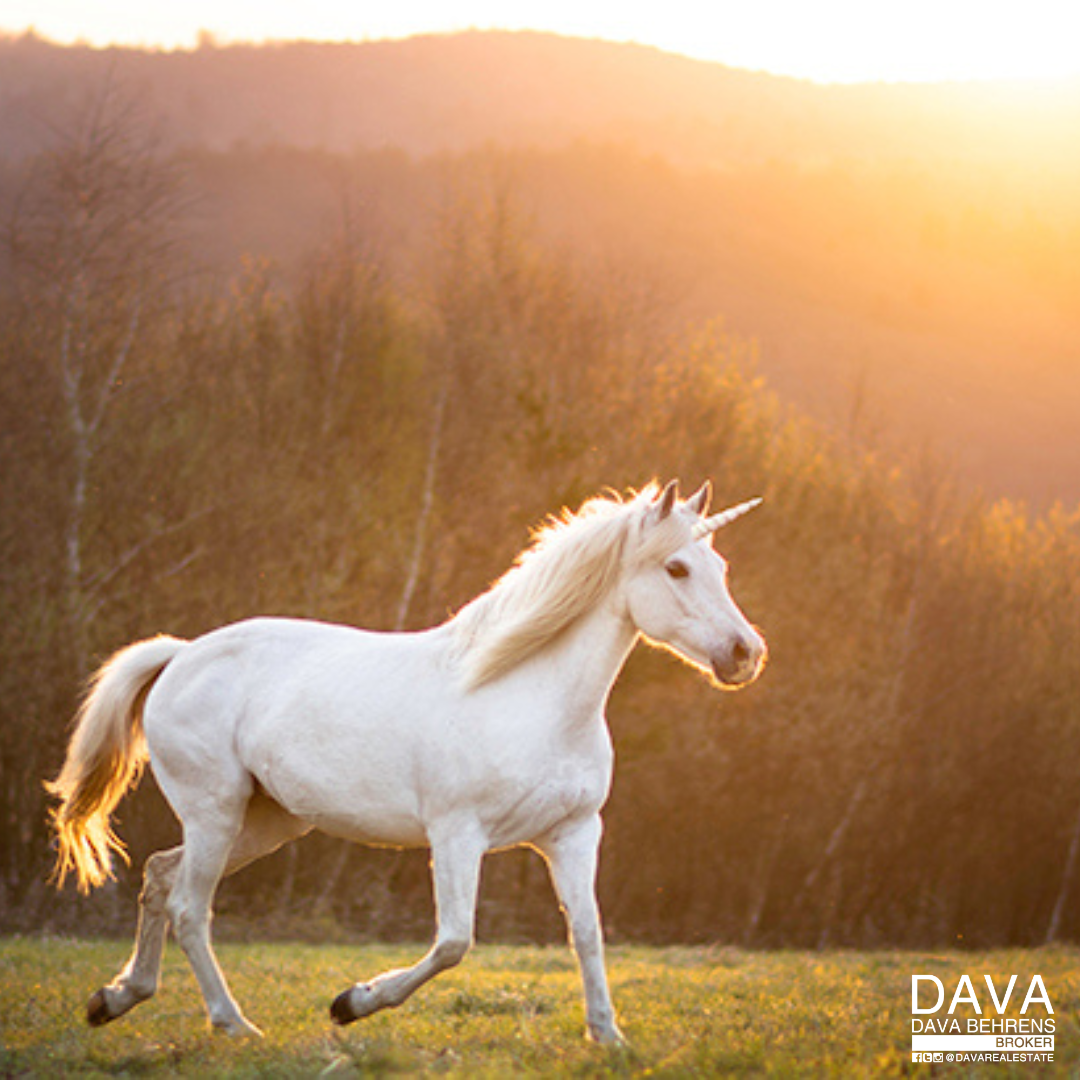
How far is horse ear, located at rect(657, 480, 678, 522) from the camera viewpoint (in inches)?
231

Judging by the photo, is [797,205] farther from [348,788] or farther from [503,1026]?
[348,788]

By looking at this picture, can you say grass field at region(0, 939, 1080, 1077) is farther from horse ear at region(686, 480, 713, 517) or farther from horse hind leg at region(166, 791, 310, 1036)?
horse ear at region(686, 480, 713, 517)

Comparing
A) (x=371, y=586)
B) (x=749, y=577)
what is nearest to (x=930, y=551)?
(x=749, y=577)

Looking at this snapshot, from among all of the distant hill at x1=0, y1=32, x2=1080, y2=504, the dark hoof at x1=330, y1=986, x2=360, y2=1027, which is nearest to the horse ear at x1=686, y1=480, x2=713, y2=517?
the dark hoof at x1=330, y1=986, x2=360, y2=1027

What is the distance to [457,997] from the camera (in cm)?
751

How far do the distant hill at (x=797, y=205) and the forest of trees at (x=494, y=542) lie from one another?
2940cm

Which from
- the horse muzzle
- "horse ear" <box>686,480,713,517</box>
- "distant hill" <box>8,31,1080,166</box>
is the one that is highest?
"distant hill" <box>8,31,1080,166</box>

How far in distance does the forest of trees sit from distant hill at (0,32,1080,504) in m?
29.4

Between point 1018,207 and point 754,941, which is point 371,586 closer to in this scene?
point 754,941

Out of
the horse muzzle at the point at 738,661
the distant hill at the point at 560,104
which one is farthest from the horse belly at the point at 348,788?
the distant hill at the point at 560,104

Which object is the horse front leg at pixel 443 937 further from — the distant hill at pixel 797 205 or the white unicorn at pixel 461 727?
the distant hill at pixel 797 205

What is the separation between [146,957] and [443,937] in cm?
191

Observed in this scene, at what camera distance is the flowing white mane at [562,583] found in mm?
5977

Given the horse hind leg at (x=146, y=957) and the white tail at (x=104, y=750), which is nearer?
the horse hind leg at (x=146, y=957)
